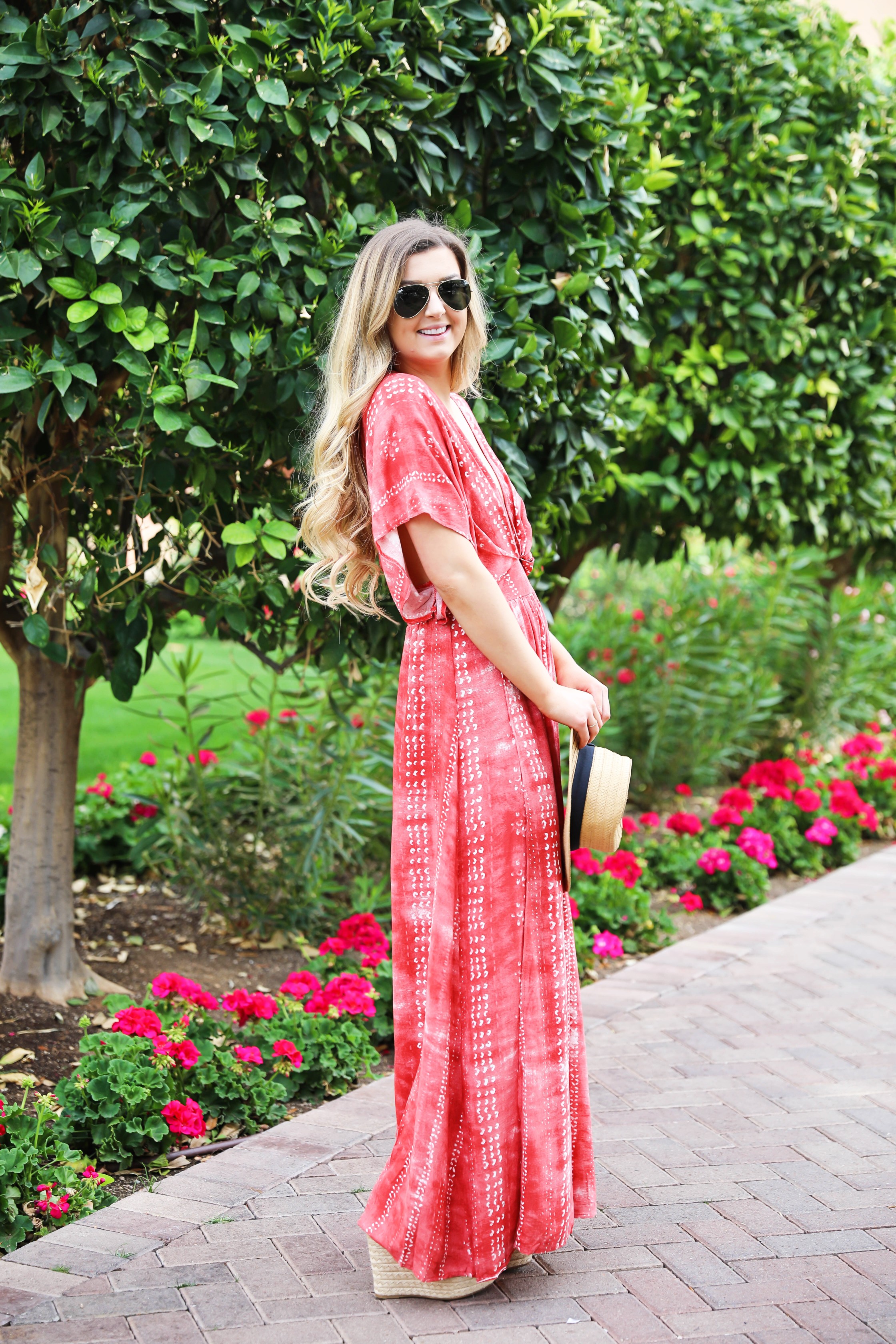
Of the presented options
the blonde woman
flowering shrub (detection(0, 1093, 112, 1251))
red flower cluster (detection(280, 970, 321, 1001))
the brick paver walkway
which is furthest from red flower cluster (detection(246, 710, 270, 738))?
the blonde woman

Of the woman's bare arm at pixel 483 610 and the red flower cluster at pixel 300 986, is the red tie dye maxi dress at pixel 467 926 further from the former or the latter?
the red flower cluster at pixel 300 986

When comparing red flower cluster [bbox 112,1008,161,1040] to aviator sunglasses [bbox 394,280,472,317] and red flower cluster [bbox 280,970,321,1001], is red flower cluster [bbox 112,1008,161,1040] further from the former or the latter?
aviator sunglasses [bbox 394,280,472,317]

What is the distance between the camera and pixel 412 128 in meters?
3.23

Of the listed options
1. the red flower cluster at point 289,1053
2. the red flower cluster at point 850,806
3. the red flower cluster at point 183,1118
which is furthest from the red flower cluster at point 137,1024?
the red flower cluster at point 850,806

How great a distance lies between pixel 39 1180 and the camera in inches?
103

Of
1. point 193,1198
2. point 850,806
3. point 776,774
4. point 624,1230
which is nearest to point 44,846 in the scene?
point 193,1198

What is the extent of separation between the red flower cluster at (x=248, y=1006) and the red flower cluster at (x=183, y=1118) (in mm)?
405

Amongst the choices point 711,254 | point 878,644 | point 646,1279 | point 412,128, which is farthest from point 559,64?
point 878,644

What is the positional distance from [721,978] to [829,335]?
9.21ft

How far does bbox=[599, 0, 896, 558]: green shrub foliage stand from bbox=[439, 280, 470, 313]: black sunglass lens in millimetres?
2085

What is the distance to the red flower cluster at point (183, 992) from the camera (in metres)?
3.32

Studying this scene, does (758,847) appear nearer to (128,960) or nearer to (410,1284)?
(128,960)

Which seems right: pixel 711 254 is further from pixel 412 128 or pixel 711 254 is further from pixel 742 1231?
pixel 742 1231

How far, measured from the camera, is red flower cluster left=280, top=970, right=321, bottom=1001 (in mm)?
3473
